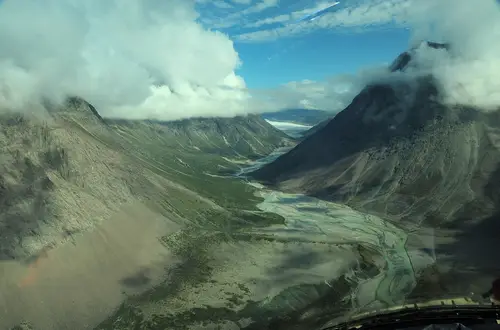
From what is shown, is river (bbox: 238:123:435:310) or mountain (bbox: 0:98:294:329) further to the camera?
river (bbox: 238:123:435:310)

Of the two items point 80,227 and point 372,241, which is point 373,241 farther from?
point 80,227

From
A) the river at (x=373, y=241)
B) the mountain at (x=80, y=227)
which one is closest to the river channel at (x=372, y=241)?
the river at (x=373, y=241)

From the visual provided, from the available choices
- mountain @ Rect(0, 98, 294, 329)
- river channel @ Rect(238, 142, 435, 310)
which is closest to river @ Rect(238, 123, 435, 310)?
river channel @ Rect(238, 142, 435, 310)

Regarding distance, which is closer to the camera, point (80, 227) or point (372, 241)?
point (80, 227)

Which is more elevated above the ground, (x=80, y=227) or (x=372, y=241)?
(x=80, y=227)

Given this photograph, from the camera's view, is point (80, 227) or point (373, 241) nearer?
point (80, 227)

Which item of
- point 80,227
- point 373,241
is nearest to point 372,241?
point 373,241

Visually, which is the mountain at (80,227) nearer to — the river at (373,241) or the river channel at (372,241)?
the river at (373,241)

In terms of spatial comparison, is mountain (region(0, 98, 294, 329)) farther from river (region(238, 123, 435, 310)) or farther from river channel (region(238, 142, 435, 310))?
river channel (region(238, 142, 435, 310))

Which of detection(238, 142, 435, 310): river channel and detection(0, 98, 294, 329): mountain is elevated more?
detection(0, 98, 294, 329): mountain
